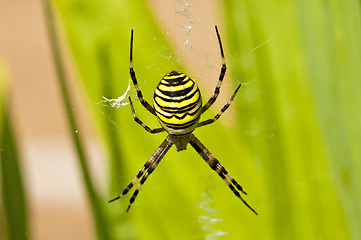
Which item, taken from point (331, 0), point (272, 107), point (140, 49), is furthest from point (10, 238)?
point (331, 0)

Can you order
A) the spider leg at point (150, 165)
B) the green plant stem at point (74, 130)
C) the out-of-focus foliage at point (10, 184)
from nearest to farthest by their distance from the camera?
1. the green plant stem at point (74, 130)
2. the out-of-focus foliage at point (10, 184)
3. the spider leg at point (150, 165)

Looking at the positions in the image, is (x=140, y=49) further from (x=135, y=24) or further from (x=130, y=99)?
(x=130, y=99)

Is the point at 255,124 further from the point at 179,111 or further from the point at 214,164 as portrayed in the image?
the point at 214,164

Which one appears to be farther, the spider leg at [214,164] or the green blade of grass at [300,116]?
the spider leg at [214,164]

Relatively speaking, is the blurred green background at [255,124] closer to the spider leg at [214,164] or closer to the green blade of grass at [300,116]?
the green blade of grass at [300,116]

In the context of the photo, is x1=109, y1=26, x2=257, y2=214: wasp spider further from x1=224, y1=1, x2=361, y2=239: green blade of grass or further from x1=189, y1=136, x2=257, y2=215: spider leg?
x1=224, y1=1, x2=361, y2=239: green blade of grass

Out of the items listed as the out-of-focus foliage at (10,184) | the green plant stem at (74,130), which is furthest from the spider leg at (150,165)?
the out-of-focus foliage at (10,184)

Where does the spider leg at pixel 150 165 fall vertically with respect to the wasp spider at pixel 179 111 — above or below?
below

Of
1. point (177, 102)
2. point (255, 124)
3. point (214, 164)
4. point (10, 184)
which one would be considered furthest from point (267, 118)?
point (10, 184)
